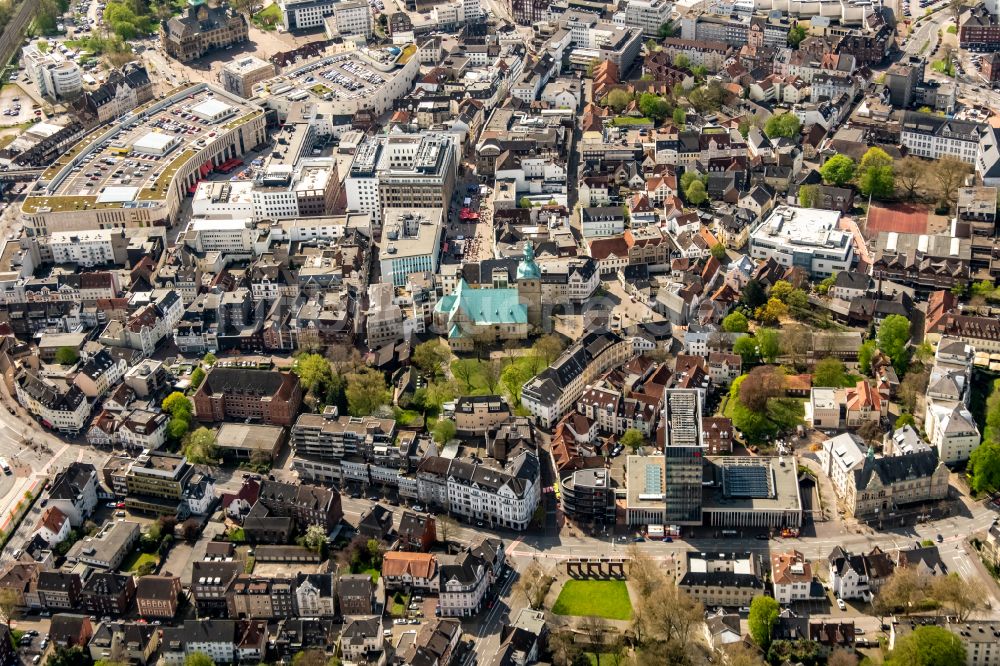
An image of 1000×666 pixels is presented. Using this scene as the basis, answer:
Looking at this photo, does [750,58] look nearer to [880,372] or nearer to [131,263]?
[880,372]

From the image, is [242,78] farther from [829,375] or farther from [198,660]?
[198,660]

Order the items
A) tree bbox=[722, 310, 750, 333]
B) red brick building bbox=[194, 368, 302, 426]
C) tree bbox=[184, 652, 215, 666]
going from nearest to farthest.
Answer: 1. tree bbox=[184, 652, 215, 666]
2. red brick building bbox=[194, 368, 302, 426]
3. tree bbox=[722, 310, 750, 333]

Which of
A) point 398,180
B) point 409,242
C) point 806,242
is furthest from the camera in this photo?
point 398,180

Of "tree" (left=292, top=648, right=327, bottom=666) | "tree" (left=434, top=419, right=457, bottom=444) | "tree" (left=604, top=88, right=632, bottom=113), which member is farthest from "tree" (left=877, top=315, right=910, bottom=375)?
"tree" (left=604, top=88, right=632, bottom=113)

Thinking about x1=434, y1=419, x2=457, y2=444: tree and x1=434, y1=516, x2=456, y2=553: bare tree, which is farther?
x1=434, y1=419, x2=457, y2=444: tree

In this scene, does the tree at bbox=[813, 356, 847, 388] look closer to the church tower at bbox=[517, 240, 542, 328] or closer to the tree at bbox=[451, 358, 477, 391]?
the church tower at bbox=[517, 240, 542, 328]

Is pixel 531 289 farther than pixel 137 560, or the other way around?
pixel 531 289

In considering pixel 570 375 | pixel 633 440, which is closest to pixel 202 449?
pixel 570 375

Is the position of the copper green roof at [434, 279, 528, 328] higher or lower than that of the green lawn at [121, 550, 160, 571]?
higher
